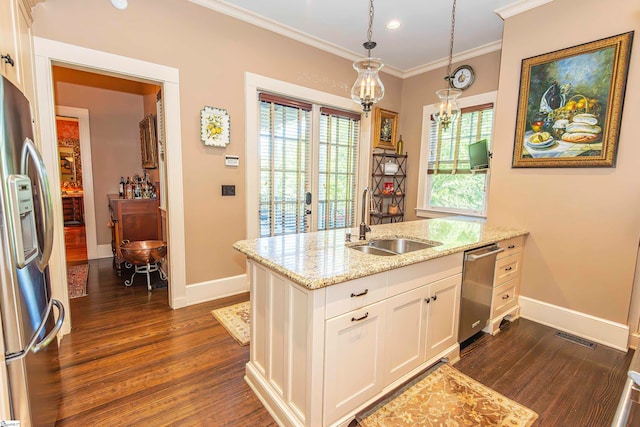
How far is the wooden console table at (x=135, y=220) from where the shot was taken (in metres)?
3.92

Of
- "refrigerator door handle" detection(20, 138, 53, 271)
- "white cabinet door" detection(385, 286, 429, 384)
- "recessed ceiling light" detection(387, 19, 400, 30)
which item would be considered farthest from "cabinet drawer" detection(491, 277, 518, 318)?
"refrigerator door handle" detection(20, 138, 53, 271)

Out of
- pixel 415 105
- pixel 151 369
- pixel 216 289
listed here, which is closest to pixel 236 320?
pixel 216 289

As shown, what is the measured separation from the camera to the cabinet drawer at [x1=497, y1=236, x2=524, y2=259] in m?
2.61

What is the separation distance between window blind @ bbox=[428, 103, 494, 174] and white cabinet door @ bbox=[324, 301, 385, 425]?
9.86ft

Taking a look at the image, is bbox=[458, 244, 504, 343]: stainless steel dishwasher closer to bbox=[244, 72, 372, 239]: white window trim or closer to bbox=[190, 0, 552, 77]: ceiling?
bbox=[244, 72, 372, 239]: white window trim

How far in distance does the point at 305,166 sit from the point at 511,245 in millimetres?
2392

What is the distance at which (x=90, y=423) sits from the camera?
1587 mm

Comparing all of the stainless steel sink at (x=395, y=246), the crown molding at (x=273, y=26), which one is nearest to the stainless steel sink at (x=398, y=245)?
the stainless steel sink at (x=395, y=246)

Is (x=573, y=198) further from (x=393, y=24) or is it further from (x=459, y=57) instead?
(x=393, y=24)

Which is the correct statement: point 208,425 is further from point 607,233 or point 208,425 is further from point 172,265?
point 607,233

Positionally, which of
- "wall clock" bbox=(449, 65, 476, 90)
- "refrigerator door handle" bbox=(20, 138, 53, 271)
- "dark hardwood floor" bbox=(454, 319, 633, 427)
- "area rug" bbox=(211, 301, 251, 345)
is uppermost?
"wall clock" bbox=(449, 65, 476, 90)

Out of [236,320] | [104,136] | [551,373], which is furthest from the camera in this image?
[104,136]

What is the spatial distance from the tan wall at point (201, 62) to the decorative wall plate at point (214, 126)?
5 cm

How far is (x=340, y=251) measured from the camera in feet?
6.12
